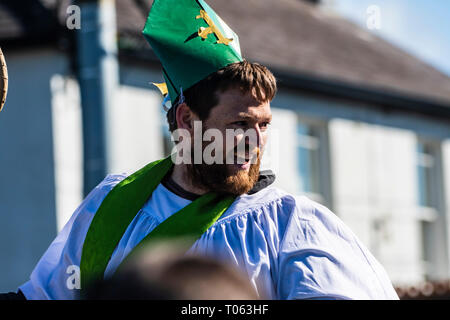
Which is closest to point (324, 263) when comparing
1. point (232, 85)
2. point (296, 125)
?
point (232, 85)

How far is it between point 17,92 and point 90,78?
22.8 feet

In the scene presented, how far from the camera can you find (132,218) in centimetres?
344

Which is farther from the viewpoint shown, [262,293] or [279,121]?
[279,121]

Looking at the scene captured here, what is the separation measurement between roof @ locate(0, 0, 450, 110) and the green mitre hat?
873 centimetres

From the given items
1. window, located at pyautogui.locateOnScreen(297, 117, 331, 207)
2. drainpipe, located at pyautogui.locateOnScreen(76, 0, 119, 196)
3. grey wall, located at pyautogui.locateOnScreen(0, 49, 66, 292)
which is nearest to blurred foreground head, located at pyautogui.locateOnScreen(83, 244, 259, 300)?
drainpipe, located at pyautogui.locateOnScreen(76, 0, 119, 196)

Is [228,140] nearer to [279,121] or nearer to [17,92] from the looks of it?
[17,92]

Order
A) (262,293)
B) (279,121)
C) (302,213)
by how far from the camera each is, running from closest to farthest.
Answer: (262,293) < (302,213) < (279,121)

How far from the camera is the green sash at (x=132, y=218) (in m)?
3.25

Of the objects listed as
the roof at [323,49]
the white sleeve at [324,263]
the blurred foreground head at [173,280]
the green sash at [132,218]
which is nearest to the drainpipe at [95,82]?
the green sash at [132,218]

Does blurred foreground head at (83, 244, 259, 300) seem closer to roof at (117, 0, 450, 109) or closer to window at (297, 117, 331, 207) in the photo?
roof at (117, 0, 450, 109)

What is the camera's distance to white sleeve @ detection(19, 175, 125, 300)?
138 inches

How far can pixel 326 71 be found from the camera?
1686cm

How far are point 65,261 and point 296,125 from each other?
1286 cm

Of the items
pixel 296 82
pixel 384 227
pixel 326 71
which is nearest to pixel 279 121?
pixel 296 82
